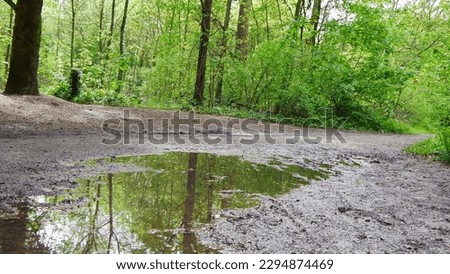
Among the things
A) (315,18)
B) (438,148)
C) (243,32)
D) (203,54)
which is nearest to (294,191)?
(438,148)

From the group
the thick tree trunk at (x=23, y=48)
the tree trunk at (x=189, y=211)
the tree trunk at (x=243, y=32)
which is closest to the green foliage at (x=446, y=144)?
the tree trunk at (x=189, y=211)

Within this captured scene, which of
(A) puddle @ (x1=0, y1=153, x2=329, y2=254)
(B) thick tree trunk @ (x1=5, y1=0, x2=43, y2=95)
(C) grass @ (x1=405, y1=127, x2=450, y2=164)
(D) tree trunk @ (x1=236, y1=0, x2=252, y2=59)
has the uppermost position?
(D) tree trunk @ (x1=236, y1=0, x2=252, y2=59)

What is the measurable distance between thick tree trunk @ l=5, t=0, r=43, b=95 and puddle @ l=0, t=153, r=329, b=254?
5.93m

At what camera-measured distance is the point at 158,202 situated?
357 cm

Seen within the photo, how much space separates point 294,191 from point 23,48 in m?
8.64

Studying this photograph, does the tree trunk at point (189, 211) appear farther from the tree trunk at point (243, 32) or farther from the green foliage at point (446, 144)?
the tree trunk at point (243, 32)

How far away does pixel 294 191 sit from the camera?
4324 mm

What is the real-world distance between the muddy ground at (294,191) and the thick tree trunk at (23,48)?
1.00m

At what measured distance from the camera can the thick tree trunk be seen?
31.5ft

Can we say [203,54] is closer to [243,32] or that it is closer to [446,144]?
[243,32]

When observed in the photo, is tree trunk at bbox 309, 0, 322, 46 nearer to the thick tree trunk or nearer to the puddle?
the thick tree trunk

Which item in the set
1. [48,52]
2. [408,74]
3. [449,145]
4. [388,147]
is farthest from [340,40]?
[48,52]

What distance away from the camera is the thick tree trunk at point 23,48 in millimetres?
9609

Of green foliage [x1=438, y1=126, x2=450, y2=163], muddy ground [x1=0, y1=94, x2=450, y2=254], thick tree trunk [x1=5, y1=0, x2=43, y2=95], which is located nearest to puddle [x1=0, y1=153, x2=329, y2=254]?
muddy ground [x1=0, y1=94, x2=450, y2=254]
